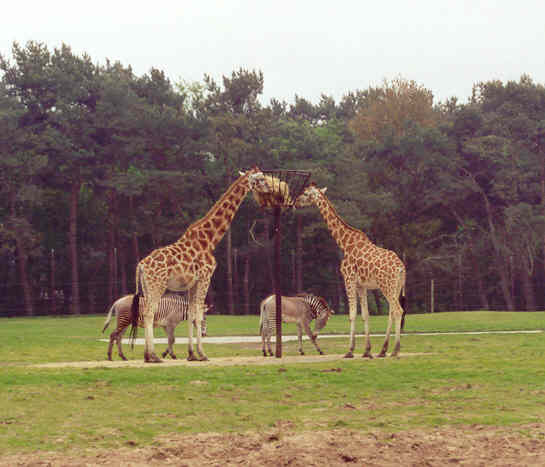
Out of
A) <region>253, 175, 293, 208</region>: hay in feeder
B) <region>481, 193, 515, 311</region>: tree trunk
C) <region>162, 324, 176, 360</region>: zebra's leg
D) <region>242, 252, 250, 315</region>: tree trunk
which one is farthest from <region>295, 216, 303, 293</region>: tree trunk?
<region>253, 175, 293, 208</region>: hay in feeder

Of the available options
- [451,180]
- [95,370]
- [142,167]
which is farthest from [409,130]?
[95,370]

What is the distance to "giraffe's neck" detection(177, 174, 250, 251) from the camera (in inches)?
672

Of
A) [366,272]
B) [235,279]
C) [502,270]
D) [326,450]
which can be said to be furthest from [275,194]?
[502,270]

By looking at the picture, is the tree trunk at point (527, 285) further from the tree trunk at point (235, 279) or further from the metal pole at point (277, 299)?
the metal pole at point (277, 299)

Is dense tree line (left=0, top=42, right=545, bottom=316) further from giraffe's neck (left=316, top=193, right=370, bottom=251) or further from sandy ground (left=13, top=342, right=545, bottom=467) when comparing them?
sandy ground (left=13, top=342, right=545, bottom=467)

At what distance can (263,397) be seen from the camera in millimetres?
11766

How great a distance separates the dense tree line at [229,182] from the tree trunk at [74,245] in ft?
0.36

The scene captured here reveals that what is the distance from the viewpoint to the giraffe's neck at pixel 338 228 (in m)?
17.8

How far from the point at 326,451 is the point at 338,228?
32.3 feet

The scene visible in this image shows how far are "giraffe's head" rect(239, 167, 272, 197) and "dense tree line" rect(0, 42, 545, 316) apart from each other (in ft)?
97.8

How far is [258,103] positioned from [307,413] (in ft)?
156

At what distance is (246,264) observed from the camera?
2042 inches

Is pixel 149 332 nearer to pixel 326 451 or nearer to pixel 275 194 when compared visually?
pixel 275 194

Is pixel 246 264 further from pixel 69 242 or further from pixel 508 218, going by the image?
pixel 508 218
